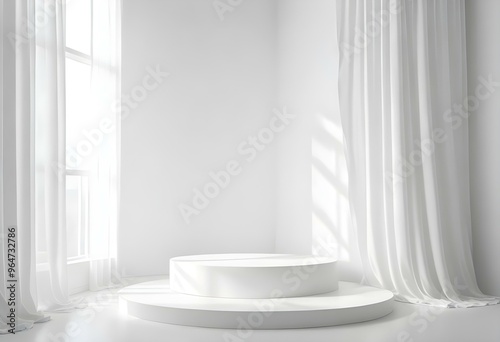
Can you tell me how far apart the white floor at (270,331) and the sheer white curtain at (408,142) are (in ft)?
2.49

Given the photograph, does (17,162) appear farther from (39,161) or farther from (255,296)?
(255,296)

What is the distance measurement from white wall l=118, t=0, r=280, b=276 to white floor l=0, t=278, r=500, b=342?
181cm

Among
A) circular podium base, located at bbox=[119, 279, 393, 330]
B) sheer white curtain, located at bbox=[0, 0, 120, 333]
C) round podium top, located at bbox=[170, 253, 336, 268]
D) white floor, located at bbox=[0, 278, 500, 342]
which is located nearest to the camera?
white floor, located at bbox=[0, 278, 500, 342]

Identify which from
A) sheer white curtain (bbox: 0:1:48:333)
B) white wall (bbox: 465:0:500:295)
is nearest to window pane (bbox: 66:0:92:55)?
sheer white curtain (bbox: 0:1:48:333)

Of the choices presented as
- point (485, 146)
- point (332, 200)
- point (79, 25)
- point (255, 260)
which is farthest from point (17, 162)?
point (485, 146)

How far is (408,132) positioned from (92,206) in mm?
2867

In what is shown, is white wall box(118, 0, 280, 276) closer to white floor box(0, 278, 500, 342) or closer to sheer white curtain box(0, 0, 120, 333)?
sheer white curtain box(0, 0, 120, 333)

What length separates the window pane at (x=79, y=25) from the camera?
5.37m

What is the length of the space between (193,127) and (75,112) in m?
1.35

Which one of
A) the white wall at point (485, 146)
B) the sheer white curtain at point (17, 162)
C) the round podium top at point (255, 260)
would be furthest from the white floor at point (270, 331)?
the white wall at point (485, 146)

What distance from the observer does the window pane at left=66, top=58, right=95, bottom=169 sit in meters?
5.38

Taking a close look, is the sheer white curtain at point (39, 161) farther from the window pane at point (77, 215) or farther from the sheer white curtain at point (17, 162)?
the window pane at point (77, 215)

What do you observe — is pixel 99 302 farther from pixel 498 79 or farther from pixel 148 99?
pixel 498 79

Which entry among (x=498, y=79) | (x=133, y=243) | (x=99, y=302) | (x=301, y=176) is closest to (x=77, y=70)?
(x=133, y=243)
